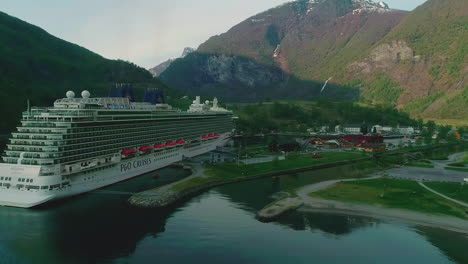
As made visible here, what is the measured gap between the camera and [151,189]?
7294 centimetres

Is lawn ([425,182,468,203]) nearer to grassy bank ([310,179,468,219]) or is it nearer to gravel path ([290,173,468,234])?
grassy bank ([310,179,468,219])

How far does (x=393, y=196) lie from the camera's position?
70.0 metres

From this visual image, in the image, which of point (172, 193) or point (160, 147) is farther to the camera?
point (160, 147)

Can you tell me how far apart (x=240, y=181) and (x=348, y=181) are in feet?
78.8

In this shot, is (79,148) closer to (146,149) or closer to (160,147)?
(146,149)

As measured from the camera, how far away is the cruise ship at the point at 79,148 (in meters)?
59.6

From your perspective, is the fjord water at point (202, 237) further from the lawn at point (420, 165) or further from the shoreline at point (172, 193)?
the lawn at point (420, 165)

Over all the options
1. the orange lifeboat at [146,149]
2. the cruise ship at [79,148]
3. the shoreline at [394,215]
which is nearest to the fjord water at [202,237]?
the shoreline at [394,215]

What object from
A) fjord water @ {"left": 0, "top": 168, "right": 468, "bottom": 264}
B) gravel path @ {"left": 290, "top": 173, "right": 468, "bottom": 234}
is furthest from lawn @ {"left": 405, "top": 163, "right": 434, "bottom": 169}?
fjord water @ {"left": 0, "top": 168, "right": 468, "bottom": 264}

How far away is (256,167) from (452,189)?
4370cm

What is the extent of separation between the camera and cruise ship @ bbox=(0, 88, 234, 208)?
59.6 meters

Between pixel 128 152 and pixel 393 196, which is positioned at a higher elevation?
pixel 128 152

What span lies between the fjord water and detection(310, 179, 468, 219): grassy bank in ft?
29.0

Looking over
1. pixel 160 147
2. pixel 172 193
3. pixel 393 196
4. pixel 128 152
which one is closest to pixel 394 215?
pixel 393 196
